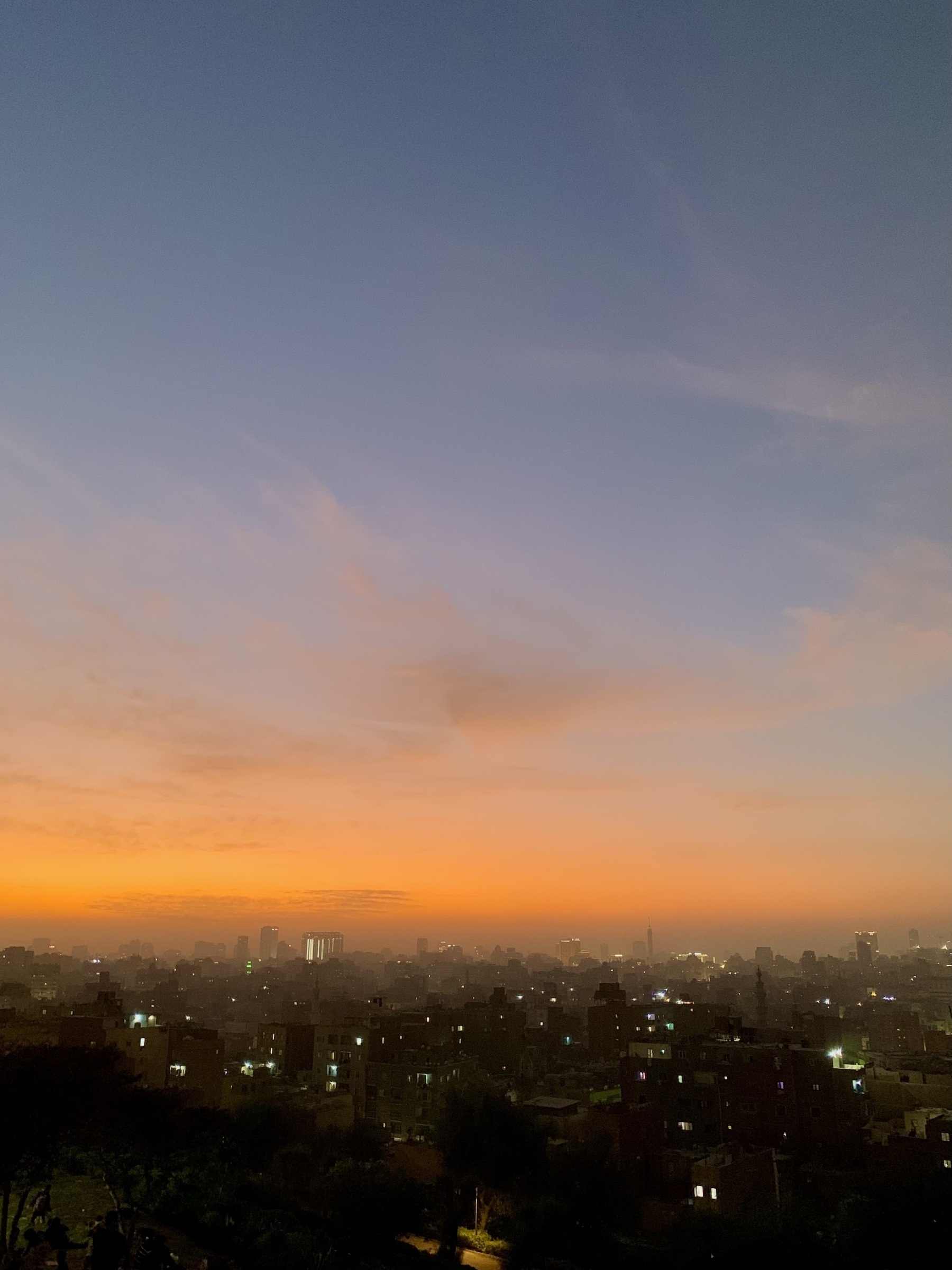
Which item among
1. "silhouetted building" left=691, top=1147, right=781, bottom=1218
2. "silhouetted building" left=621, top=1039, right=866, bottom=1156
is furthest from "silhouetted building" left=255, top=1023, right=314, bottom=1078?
"silhouetted building" left=691, top=1147, right=781, bottom=1218

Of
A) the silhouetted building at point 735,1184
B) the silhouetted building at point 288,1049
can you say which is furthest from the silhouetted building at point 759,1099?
the silhouetted building at point 288,1049

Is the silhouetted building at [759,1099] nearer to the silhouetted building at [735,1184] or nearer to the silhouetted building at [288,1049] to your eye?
the silhouetted building at [735,1184]

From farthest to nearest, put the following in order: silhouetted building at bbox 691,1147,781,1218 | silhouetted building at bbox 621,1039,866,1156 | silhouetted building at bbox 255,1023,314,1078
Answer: silhouetted building at bbox 255,1023,314,1078 < silhouetted building at bbox 621,1039,866,1156 < silhouetted building at bbox 691,1147,781,1218

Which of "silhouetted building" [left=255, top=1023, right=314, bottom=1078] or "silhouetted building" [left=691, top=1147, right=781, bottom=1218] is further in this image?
"silhouetted building" [left=255, top=1023, right=314, bottom=1078]

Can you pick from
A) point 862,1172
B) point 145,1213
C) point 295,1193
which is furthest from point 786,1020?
point 145,1213

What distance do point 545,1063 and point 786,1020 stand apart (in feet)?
194

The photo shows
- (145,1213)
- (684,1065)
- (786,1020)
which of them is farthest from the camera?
(786,1020)

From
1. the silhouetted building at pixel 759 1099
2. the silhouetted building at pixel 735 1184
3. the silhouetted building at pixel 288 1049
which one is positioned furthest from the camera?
Answer: the silhouetted building at pixel 288 1049

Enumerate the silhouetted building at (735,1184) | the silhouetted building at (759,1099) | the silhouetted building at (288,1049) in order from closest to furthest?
the silhouetted building at (735,1184), the silhouetted building at (759,1099), the silhouetted building at (288,1049)

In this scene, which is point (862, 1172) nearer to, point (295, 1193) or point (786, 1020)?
point (295, 1193)

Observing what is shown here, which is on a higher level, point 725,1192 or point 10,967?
point 725,1192

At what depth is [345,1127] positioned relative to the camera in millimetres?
44656

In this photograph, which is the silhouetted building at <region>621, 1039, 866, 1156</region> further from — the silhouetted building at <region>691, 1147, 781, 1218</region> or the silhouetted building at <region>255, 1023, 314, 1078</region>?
the silhouetted building at <region>255, 1023, 314, 1078</region>

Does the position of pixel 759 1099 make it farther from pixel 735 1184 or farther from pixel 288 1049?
pixel 288 1049
